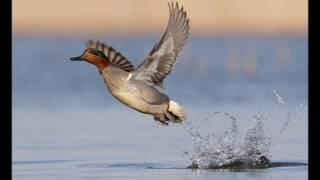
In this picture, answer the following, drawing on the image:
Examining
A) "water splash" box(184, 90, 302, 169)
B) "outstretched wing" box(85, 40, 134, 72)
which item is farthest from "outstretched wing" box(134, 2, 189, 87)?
"water splash" box(184, 90, 302, 169)

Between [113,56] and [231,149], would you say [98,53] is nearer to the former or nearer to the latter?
[113,56]

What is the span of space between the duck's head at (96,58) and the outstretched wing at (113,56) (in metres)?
0.08

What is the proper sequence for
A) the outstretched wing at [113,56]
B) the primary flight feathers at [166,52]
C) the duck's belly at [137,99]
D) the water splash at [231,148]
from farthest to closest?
the water splash at [231,148] < the outstretched wing at [113,56] < the primary flight feathers at [166,52] < the duck's belly at [137,99]

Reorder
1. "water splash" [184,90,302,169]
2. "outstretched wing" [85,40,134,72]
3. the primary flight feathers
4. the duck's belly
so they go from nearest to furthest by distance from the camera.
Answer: the duck's belly < the primary flight feathers < "outstretched wing" [85,40,134,72] < "water splash" [184,90,302,169]

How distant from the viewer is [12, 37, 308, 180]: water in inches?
270

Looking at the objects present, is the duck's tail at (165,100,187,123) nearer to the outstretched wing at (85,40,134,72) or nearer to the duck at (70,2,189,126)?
the duck at (70,2,189,126)

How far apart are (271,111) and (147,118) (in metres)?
1.62

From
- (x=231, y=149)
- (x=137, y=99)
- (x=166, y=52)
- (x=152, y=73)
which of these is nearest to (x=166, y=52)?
(x=166, y=52)

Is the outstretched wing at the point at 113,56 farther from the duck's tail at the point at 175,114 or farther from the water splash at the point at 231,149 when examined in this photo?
the water splash at the point at 231,149

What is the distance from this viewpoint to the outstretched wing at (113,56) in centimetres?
646

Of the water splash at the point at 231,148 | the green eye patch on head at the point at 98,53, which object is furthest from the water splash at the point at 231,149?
the green eye patch on head at the point at 98,53

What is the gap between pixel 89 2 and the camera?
21547 millimetres

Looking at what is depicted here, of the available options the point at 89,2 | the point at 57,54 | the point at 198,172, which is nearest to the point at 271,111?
the point at 198,172

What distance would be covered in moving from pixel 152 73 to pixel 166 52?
129 millimetres
